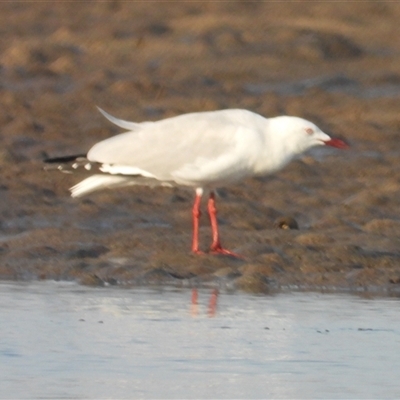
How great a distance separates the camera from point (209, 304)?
31.3 feet

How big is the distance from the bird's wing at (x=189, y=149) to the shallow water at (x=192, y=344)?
131 centimetres

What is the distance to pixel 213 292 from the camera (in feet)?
33.3

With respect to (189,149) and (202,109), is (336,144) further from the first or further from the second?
(202,109)

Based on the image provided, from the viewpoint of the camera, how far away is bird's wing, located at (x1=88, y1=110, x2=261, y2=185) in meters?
11.2

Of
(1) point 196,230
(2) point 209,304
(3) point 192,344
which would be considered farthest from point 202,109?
(3) point 192,344

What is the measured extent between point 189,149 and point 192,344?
3.45 meters

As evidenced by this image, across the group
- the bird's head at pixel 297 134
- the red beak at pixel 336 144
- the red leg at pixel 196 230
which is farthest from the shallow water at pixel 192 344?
the red beak at pixel 336 144

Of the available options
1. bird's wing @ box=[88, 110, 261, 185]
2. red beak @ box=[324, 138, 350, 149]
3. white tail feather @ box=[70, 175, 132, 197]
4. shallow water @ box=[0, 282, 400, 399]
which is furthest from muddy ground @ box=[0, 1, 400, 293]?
shallow water @ box=[0, 282, 400, 399]

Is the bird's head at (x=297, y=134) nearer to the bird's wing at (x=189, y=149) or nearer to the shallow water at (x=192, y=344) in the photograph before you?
the bird's wing at (x=189, y=149)

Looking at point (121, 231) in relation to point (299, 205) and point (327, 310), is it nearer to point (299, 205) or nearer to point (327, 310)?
point (299, 205)

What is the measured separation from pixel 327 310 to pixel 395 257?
6.11ft

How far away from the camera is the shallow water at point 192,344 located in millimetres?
7062

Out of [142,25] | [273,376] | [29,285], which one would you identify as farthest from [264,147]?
[142,25]

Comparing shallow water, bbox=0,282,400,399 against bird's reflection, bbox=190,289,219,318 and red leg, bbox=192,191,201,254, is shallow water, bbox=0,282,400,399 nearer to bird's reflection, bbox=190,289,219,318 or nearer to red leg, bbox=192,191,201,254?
bird's reflection, bbox=190,289,219,318
